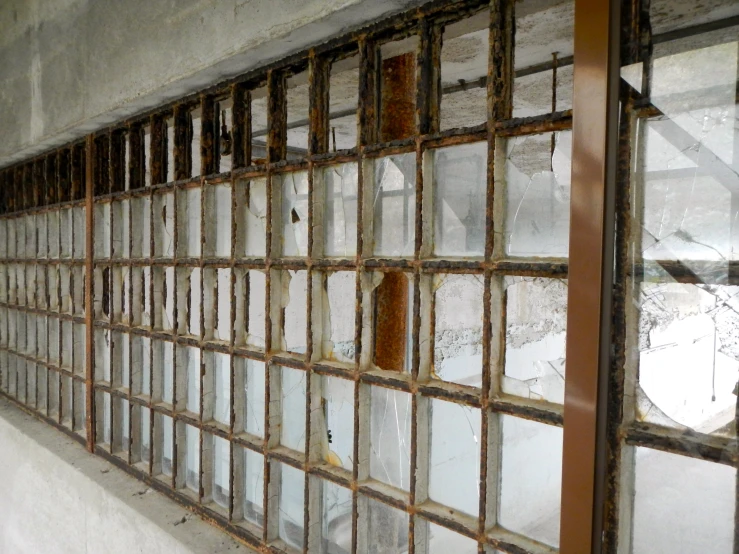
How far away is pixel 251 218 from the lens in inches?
58.8

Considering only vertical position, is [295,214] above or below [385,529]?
above

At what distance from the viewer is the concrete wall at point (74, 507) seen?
162cm

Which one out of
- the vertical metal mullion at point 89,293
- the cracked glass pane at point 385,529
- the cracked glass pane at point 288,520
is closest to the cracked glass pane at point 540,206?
the cracked glass pane at point 385,529

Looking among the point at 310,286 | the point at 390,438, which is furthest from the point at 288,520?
the point at 310,286

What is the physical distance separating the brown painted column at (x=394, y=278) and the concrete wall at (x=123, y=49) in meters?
0.18

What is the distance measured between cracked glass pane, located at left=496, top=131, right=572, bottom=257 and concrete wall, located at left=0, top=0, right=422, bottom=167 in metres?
0.44

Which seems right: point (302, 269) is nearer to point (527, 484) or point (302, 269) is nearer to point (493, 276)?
point (493, 276)

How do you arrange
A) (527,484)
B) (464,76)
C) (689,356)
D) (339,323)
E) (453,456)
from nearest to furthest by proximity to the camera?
1. (689,356)
2. (453,456)
3. (339,323)
4. (527,484)
5. (464,76)

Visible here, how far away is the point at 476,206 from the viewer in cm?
101

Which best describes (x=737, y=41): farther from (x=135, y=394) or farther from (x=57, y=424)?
(x=57, y=424)

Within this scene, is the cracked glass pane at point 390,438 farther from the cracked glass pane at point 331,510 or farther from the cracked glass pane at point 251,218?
the cracked glass pane at point 251,218

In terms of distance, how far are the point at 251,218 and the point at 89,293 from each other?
3.59 feet

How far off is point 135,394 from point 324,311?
107 centimetres

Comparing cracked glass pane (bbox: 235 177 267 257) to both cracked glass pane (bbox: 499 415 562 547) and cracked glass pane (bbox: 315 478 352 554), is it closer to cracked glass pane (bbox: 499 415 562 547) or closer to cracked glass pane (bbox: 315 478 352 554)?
cracked glass pane (bbox: 315 478 352 554)
